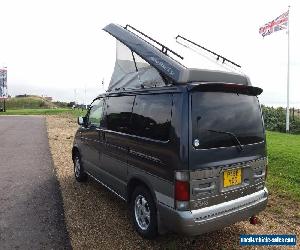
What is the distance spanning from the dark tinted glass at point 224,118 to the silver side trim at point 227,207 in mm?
765

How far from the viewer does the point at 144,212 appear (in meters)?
4.79

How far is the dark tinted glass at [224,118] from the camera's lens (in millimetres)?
4091

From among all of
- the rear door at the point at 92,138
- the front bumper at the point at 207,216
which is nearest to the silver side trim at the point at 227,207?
the front bumper at the point at 207,216

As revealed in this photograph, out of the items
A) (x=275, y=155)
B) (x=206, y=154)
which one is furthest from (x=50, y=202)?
(x=275, y=155)

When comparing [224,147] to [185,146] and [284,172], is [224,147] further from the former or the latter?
[284,172]

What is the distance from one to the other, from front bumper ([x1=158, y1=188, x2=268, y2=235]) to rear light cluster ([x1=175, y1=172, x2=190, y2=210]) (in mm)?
93

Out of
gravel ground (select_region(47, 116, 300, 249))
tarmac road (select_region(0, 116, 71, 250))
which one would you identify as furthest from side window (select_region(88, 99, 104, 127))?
tarmac road (select_region(0, 116, 71, 250))

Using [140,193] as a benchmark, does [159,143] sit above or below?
above

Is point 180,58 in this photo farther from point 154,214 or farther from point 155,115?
point 154,214

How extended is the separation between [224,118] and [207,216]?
128 centimetres

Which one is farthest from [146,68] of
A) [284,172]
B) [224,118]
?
[284,172]

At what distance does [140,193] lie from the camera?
4.80 metres

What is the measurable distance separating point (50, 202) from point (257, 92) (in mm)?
4301

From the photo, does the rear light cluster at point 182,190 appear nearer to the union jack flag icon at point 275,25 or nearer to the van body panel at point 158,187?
the van body panel at point 158,187
